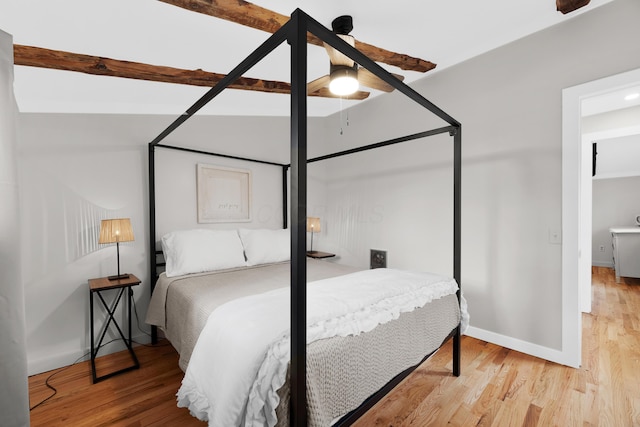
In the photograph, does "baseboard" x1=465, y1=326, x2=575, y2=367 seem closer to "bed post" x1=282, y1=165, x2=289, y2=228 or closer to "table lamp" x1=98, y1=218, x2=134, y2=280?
"bed post" x1=282, y1=165, x2=289, y2=228

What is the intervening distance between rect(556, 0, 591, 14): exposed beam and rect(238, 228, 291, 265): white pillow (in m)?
2.82

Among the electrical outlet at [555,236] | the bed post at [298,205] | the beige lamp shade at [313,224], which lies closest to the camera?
the bed post at [298,205]

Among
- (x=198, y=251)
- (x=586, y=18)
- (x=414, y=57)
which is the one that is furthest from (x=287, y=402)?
(x=586, y=18)

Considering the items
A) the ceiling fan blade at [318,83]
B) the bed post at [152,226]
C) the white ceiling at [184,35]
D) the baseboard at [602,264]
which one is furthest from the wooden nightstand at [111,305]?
the baseboard at [602,264]

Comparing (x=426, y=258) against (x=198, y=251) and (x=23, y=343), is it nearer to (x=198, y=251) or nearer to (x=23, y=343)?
(x=198, y=251)

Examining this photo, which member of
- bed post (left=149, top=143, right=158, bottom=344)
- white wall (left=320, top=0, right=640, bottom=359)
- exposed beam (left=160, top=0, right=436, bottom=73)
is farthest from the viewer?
bed post (left=149, top=143, right=158, bottom=344)

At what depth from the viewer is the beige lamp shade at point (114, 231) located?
2223 millimetres

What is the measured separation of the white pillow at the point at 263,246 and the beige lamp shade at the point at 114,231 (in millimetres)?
958

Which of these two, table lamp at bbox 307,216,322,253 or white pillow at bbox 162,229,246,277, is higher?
table lamp at bbox 307,216,322,253

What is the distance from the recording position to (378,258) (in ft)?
11.9

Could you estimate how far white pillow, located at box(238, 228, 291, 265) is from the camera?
2.86 m

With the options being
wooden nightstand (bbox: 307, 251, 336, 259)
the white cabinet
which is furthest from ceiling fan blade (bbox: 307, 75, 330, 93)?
the white cabinet

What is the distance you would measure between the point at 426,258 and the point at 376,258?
655 mm

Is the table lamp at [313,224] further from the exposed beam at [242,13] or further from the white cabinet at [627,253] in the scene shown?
the white cabinet at [627,253]
